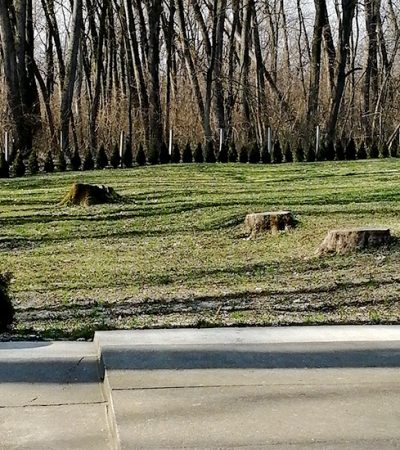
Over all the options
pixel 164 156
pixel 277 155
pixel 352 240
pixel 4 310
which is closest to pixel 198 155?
pixel 164 156

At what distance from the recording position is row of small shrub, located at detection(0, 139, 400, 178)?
18.3 m

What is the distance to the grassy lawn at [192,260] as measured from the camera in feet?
17.7

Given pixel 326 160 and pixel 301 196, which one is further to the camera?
pixel 326 160

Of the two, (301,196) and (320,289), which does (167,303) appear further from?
(301,196)

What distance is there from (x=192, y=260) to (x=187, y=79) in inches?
940

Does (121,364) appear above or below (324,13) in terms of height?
below

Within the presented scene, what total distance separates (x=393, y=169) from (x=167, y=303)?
11.5 metres

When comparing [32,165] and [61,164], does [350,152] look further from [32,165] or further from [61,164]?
[32,165]

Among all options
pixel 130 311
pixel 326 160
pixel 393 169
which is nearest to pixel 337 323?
pixel 130 311

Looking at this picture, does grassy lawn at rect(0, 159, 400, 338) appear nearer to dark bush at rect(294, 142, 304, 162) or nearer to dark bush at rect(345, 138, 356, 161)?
dark bush at rect(294, 142, 304, 162)

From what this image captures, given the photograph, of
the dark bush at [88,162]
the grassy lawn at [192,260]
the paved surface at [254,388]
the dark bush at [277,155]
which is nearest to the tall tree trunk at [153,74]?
the dark bush at [88,162]

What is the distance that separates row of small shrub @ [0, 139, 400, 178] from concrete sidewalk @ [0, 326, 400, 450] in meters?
13.9

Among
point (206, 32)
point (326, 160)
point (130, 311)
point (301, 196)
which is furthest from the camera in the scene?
point (206, 32)

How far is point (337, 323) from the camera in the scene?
5.03 m
